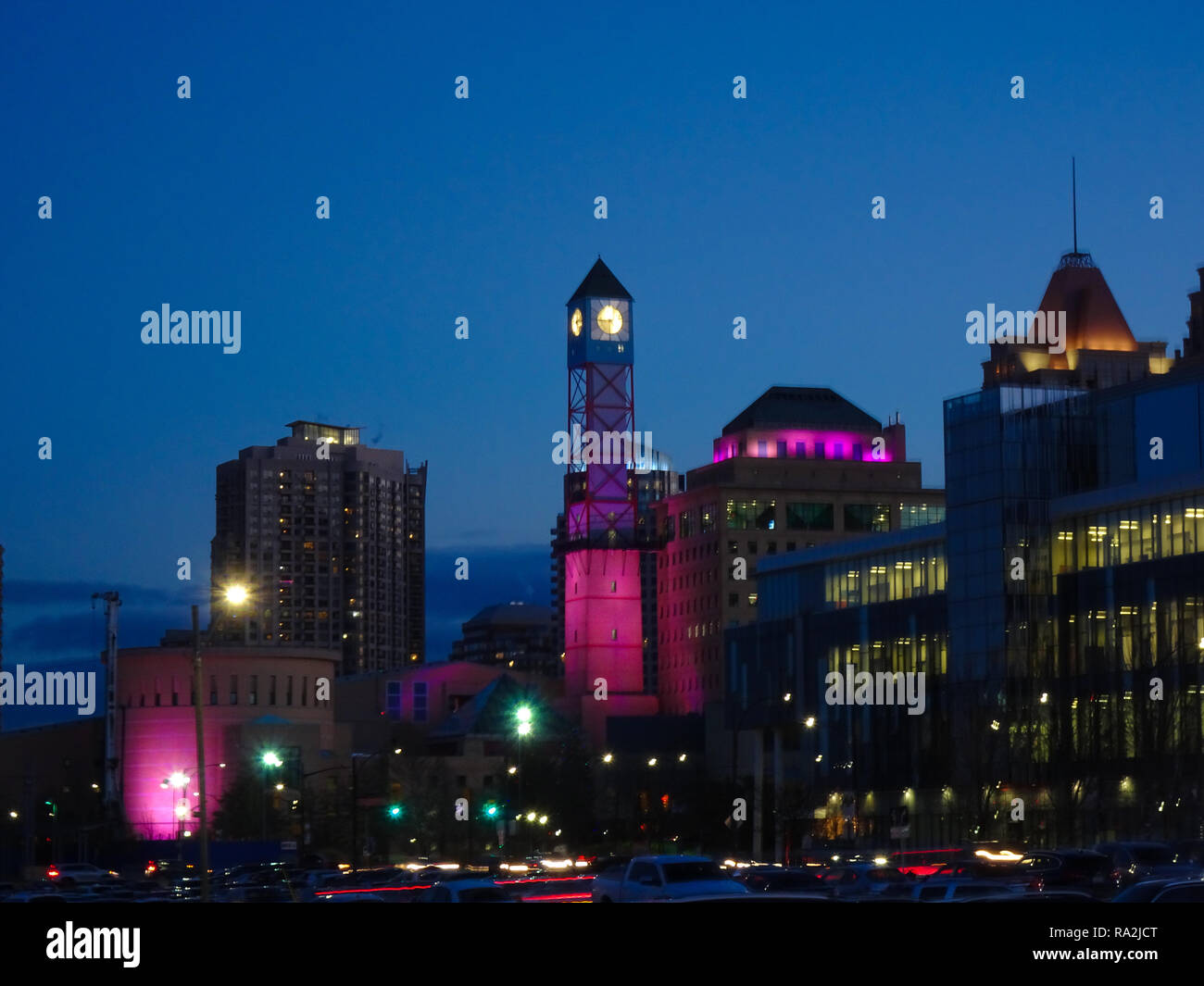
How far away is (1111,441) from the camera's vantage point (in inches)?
4151

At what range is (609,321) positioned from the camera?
17088cm

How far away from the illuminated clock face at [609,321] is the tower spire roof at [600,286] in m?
1.25

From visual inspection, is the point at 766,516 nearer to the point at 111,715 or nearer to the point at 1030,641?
the point at 111,715

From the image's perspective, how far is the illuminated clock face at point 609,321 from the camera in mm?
170500

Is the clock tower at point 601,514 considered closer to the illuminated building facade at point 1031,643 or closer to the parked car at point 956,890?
the illuminated building facade at point 1031,643

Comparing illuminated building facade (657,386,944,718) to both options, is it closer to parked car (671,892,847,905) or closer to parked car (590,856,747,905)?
parked car (590,856,747,905)

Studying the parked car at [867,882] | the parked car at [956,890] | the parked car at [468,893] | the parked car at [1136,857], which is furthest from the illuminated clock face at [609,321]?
the parked car at [468,893]
